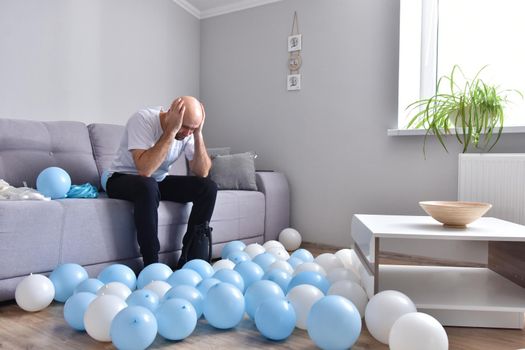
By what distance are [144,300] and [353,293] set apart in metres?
0.76

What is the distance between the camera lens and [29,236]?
1.87 metres

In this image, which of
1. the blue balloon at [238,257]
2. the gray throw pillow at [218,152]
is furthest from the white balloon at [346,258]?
the gray throw pillow at [218,152]

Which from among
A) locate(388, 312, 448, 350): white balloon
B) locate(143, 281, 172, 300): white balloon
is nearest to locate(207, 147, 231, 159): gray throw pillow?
locate(143, 281, 172, 300): white balloon

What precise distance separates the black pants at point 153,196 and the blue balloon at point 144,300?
646mm

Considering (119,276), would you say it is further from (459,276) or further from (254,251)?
(459,276)

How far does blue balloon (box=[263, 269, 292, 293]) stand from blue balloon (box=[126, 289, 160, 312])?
1.67 ft

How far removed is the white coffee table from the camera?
159cm

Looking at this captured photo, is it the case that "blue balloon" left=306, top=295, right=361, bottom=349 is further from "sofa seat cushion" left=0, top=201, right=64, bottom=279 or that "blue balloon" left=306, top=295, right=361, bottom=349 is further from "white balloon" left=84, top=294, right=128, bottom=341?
"sofa seat cushion" left=0, top=201, right=64, bottom=279

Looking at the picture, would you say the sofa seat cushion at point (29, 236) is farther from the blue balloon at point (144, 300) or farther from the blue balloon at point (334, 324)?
the blue balloon at point (334, 324)

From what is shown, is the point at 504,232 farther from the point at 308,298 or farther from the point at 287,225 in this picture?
the point at 287,225

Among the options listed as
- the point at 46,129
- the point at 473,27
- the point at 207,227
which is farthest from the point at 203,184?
the point at 473,27

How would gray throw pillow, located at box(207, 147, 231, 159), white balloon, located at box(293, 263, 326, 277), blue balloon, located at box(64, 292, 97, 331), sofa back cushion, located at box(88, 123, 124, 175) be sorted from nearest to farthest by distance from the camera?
blue balloon, located at box(64, 292, 97, 331) < white balloon, located at box(293, 263, 326, 277) < sofa back cushion, located at box(88, 123, 124, 175) < gray throw pillow, located at box(207, 147, 231, 159)

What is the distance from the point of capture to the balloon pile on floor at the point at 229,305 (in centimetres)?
133

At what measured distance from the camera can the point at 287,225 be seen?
11.8 feet
